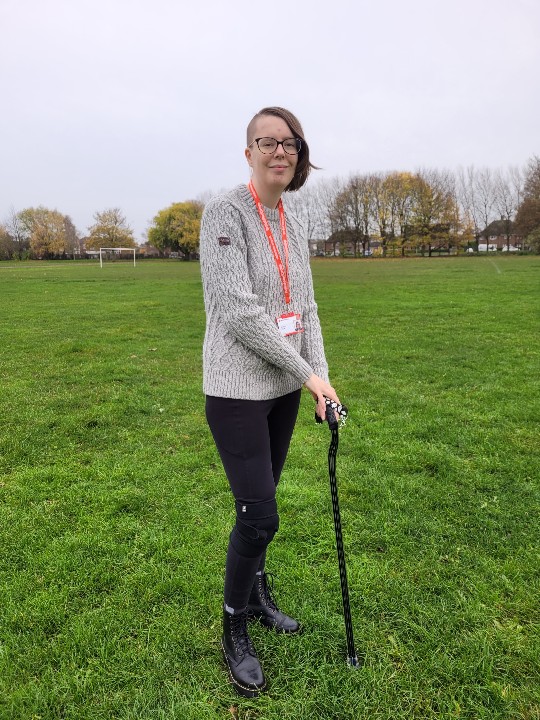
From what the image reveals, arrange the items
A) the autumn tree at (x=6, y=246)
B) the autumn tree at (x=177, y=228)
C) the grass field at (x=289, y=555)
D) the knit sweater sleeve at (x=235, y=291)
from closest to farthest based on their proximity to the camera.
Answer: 1. the knit sweater sleeve at (x=235, y=291)
2. the grass field at (x=289, y=555)
3. the autumn tree at (x=6, y=246)
4. the autumn tree at (x=177, y=228)

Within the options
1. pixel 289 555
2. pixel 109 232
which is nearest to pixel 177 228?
pixel 109 232

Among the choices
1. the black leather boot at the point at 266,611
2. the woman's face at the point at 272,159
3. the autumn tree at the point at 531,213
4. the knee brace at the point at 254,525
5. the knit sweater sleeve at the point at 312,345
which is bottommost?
the black leather boot at the point at 266,611

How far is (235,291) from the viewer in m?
2.03

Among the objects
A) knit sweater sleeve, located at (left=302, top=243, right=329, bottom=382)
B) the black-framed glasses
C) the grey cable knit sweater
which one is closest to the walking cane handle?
the grey cable knit sweater

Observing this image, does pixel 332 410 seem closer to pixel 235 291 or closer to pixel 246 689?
pixel 235 291

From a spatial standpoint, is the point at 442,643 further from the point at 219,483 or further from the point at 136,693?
the point at 219,483

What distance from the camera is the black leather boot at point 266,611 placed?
274 cm

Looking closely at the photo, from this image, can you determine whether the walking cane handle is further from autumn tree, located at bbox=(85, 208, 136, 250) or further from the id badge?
autumn tree, located at bbox=(85, 208, 136, 250)

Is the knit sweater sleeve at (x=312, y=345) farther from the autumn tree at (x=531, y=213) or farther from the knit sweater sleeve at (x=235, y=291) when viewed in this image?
the autumn tree at (x=531, y=213)

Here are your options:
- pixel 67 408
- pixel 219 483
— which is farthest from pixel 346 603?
pixel 67 408

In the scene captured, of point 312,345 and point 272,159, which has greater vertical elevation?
point 272,159

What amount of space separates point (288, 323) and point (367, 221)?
82.2 meters

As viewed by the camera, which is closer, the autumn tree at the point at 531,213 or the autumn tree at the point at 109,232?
the autumn tree at the point at 531,213

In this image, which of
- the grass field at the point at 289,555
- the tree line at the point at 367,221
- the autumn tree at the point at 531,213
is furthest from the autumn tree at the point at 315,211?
the grass field at the point at 289,555
